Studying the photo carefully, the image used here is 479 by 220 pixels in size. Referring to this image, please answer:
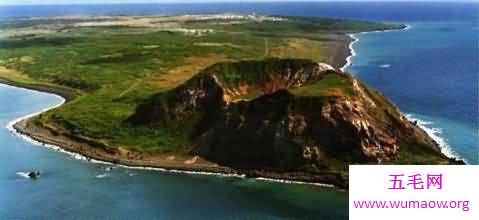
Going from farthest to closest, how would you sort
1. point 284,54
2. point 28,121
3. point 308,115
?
point 284,54, point 28,121, point 308,115

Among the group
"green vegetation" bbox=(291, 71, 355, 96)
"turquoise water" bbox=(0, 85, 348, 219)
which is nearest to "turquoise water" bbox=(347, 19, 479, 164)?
"green vegetation" bbox=(291, 71, 355, 96)

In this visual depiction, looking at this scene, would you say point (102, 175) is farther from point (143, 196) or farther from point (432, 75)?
point (432, 75)

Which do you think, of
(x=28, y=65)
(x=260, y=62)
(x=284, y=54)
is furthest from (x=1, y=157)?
(x=284, y=54)

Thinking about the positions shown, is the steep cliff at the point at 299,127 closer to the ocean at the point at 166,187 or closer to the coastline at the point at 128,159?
the coastline at the point at 128,159

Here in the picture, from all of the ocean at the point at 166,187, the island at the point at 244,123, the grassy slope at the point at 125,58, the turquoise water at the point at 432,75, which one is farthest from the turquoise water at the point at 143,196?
the turquoise water at the point at 432,75

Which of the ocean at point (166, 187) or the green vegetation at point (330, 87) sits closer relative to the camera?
the ocean at point (166, 187)

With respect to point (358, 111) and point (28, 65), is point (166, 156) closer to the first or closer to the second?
point (358, 111)

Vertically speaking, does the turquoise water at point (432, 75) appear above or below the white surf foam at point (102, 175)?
below
